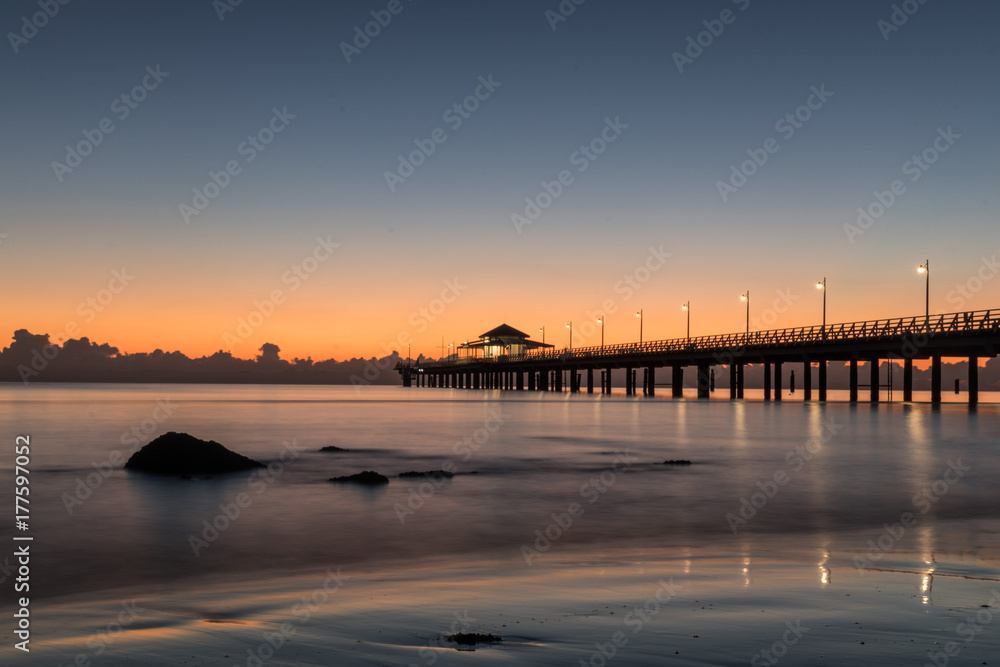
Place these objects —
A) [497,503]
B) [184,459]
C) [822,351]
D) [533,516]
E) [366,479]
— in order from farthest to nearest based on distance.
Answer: [822,351] → [184,459] → [366,479] → [497,503] → [533,516]

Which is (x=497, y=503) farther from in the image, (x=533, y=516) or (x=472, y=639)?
(x=472, y=639)

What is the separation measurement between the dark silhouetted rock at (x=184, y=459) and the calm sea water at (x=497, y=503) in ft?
1.54

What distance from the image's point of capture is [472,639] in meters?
6.40

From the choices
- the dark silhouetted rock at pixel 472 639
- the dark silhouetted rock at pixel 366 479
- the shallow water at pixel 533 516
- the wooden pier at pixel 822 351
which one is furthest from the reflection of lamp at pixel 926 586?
the wooden pier at pixel 822 351

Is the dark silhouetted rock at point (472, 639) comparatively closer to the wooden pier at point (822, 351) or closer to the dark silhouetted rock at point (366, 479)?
the dark silhouetted rock at point (366, 479)

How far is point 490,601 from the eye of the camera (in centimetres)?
796

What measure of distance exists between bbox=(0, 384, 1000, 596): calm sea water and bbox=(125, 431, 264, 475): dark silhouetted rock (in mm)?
470

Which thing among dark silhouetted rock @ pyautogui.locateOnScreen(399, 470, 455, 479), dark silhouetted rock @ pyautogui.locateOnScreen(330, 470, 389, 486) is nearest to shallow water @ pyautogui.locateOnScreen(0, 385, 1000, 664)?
dark silhouetted rock @ pyautogui.locateOnScreen(330, 470, 389, 486)

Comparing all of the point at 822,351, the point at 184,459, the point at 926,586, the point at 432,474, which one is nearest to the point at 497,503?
the point at 432,474

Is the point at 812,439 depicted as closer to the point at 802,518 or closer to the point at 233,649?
the point at 802,518

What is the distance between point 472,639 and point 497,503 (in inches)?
425

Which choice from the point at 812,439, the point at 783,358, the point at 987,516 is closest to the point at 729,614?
the point at 987,516

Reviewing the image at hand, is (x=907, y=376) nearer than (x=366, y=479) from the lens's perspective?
No

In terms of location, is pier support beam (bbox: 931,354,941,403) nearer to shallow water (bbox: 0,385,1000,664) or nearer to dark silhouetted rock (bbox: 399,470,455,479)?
shallow water (bbox: 0,385,1000,664)
